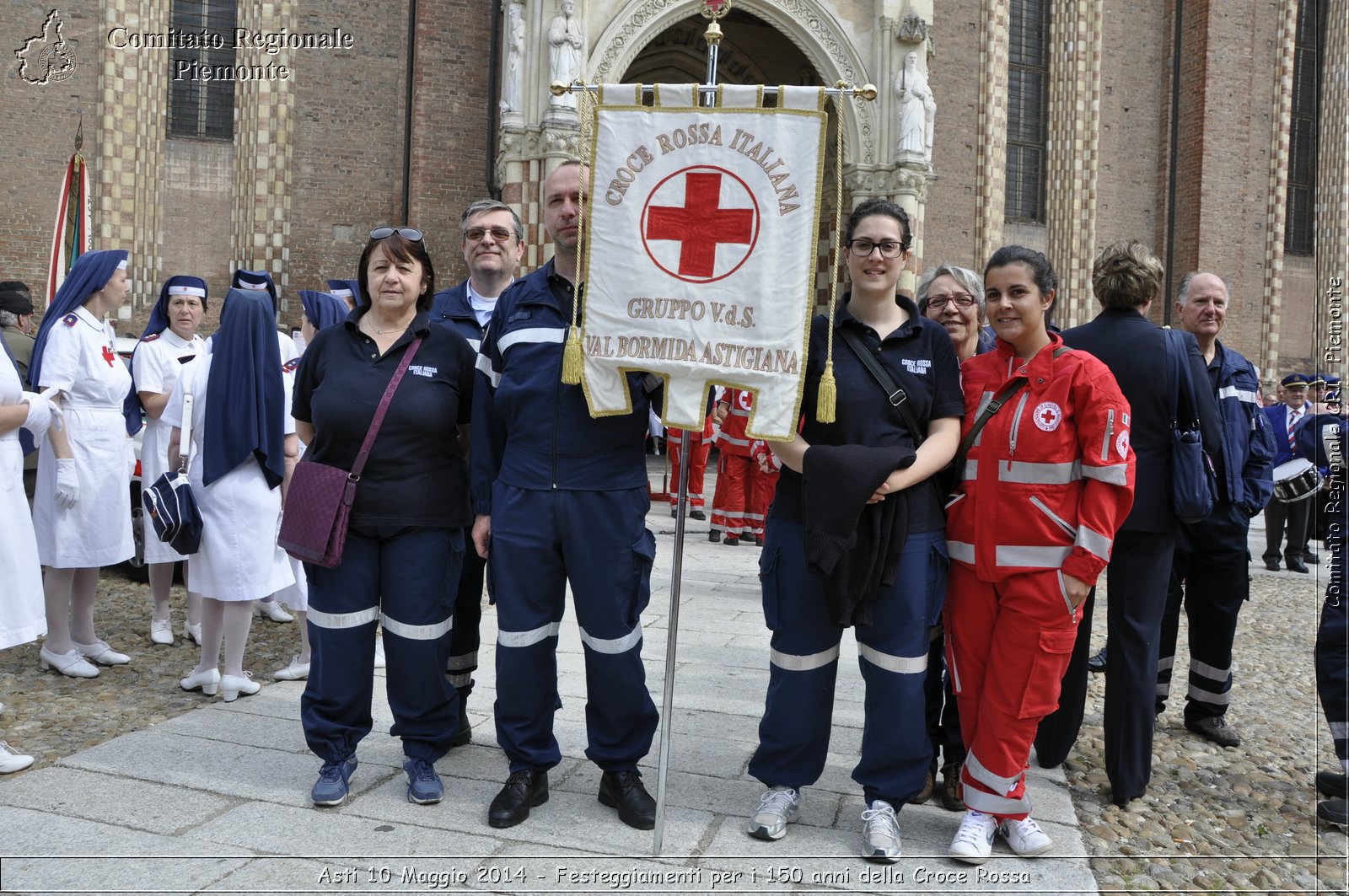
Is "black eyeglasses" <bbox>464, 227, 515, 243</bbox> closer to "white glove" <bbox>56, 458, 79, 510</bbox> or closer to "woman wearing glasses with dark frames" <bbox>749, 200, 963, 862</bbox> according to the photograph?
"woman wearing glasses with dark frames" <bbox>749, 200, 963, 862</bbox>

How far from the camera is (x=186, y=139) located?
16.0m

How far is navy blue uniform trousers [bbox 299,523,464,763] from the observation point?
3.93 meters

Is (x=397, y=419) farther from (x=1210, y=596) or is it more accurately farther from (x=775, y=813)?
(x=1210, y=596)

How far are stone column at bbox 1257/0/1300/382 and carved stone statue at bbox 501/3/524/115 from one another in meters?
15.4

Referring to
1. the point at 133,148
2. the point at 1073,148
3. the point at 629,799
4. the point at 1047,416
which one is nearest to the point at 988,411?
the point at 1047,416

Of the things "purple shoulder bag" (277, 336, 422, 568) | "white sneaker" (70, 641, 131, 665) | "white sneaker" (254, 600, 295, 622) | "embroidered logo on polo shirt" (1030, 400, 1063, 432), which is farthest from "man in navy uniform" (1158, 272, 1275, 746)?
"white sneaker" (70, 641, 131, 665)

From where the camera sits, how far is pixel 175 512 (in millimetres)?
5129

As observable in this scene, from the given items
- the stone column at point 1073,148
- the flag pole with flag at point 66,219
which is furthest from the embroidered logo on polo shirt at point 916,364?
the stone column at point 1073,148

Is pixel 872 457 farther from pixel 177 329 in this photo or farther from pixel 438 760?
pixel 177 329

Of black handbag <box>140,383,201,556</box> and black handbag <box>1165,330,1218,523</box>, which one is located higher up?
black handbag <box>1165,330,1218,523</box>

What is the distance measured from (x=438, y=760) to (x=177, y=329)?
3.58 meters

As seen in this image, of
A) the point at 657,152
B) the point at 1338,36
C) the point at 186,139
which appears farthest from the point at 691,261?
the point at 1338,36

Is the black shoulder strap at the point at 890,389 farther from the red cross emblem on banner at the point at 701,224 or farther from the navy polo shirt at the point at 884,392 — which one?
the red cross emblem on banner at the point at 701,224

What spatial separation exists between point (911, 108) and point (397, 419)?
13.6 m
